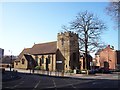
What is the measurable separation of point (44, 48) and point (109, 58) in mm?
23261

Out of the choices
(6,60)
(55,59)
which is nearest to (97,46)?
(55,59)

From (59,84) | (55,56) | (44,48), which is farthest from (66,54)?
(59,84)

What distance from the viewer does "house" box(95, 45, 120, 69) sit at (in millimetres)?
88231

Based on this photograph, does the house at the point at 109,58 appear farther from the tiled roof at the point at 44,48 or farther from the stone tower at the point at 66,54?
the tiled roof at the point at 44,48

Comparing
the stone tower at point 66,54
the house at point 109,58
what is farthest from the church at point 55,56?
the house at point 109,58

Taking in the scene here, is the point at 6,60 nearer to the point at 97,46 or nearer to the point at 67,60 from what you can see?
the point at 67,60

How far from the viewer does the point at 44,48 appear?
89625mm

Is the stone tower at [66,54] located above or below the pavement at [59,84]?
above

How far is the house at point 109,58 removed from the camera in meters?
88.2

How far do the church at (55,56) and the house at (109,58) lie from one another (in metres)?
15.0

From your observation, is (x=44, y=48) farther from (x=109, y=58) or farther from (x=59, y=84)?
(x=59, y=84)

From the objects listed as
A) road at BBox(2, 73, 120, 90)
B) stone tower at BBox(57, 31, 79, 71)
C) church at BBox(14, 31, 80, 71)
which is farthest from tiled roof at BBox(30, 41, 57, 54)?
road at BBox(2, 73, 120, 90)

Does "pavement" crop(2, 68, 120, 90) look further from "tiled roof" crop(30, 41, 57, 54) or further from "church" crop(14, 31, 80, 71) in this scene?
"tiled roof" crop(30, 41, 57, 54)

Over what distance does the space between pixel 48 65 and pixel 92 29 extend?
90.6ft
